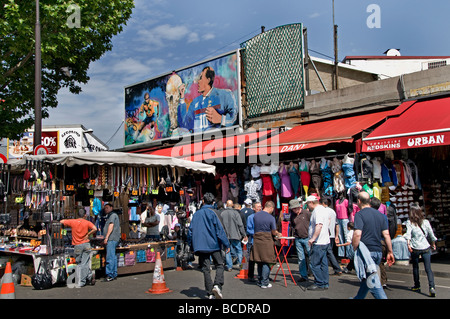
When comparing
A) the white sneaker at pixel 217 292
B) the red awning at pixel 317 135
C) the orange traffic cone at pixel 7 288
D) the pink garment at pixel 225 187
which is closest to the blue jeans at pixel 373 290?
the white sneaker at pixel 217 292

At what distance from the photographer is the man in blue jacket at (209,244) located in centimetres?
723

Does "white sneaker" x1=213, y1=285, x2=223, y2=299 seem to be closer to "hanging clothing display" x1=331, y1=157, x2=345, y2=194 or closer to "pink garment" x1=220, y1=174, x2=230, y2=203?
"hanging clothing display" x1=331, y1=157, x2=345, y2=194

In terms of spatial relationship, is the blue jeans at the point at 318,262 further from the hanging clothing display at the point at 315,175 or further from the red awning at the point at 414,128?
the hanging clothing display at the point at 315,175

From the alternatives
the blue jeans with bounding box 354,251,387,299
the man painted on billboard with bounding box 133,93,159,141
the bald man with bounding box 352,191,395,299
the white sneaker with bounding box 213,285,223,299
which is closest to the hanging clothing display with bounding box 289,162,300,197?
the white sneaker with bounding box 213,285,223,299

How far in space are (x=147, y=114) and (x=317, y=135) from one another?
1142 cm

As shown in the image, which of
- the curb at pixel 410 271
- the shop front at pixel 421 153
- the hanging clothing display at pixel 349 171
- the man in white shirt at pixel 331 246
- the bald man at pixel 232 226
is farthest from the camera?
the hanging clothing display at pixel 349 171

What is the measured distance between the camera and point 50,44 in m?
13.6

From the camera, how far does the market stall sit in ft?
31.4

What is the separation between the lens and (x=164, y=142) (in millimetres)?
20062

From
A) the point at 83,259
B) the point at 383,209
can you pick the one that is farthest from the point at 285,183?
the point at 83,259

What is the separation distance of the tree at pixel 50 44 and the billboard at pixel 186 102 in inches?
156

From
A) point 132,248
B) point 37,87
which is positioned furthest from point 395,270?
point 37,87

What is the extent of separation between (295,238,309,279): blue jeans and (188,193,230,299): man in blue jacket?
2.41 meters
